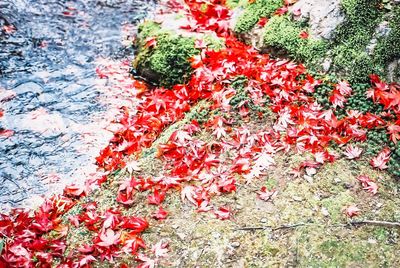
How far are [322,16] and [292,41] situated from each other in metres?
0.49

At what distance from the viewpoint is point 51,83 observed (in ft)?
20.6

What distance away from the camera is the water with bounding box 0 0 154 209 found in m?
5.02

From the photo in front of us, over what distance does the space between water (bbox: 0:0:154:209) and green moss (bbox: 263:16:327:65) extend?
8.73ft

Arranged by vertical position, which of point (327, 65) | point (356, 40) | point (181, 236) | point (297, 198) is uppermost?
point (356, 40)

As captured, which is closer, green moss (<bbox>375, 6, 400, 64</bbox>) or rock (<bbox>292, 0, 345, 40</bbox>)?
green moss (<bbox>375, 6, 400, 64</bbox>)

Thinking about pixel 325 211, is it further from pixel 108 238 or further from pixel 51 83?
pixel 51 83

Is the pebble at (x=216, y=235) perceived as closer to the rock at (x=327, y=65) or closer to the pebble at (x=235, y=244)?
the pebble at (x=235, y=244)

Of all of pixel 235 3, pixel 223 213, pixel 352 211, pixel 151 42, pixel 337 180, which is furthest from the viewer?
pixel 235 3

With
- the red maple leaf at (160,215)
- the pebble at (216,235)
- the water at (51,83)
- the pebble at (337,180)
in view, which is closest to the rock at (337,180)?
the pebble at (337,180)

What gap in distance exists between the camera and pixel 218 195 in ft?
12.7

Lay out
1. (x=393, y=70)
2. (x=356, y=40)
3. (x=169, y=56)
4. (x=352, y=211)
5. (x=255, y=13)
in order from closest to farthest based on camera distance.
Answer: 1. (x=352, y=211)
2. (x=393, y=70)
3. (x=356, y=40)
4. (x=255, y=13)
5. (x=169, y=56)

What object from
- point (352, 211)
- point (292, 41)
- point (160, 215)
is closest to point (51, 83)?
point (160, 215)

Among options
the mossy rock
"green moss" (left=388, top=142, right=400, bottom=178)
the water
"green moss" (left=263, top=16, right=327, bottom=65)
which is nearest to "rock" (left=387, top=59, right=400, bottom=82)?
"green moss" (left=263, top=16, right=327, bottom=65)

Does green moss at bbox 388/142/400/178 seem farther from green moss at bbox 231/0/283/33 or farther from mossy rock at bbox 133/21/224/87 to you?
mossy rock at bbox 133/21/224/87
